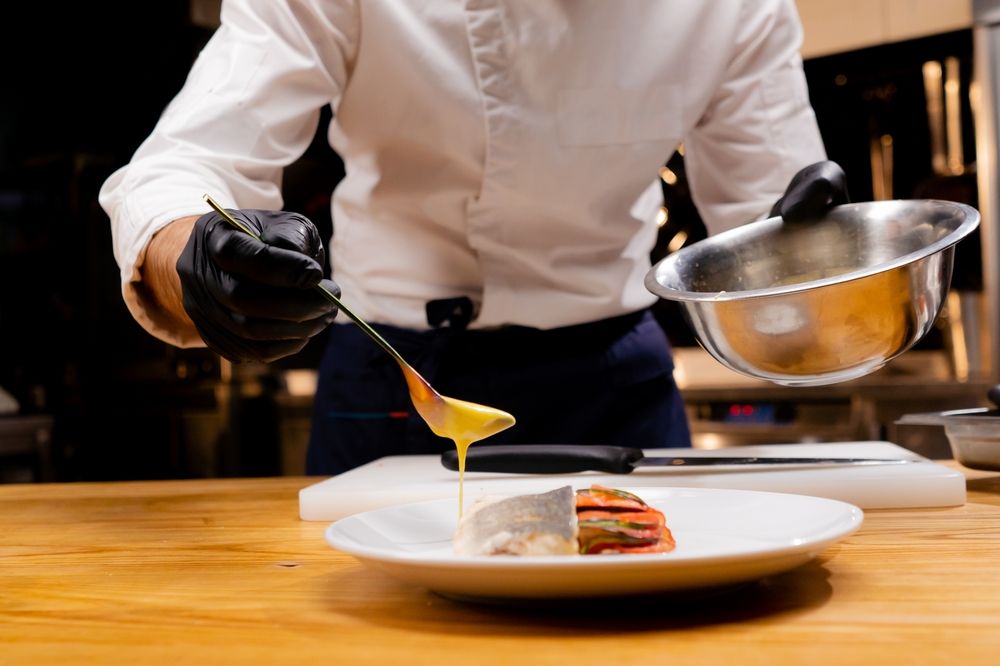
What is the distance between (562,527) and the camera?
0.57m

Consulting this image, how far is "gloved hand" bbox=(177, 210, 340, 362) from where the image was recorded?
76 cm

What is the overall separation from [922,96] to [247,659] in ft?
9.33

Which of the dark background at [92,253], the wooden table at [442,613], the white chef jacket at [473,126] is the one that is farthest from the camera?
the dark background at [92,253]

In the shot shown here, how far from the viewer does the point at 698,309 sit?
923mm

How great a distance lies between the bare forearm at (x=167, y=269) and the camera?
37.1 inches

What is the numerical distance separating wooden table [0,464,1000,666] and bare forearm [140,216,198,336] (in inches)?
10.1

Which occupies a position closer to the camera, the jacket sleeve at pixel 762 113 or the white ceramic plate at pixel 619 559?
the white ceramic plate at pixel 619 559

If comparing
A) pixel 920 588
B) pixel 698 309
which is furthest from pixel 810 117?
pixel 920 588

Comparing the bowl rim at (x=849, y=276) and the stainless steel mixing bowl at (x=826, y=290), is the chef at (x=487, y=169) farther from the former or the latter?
the bowl rim at (x=849, y=276)

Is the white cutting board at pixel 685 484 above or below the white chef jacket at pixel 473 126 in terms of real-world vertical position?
below

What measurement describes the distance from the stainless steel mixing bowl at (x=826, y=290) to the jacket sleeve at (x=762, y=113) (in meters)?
0.37

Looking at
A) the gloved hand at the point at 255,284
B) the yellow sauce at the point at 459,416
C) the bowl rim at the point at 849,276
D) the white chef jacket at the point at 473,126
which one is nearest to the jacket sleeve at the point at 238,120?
the white chef jacket at the point at 473,126

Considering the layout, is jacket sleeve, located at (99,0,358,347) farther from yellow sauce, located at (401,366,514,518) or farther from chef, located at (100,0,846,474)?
yellow sauce, located at (401,366,514,518)

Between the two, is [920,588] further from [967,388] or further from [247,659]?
[967,388]
